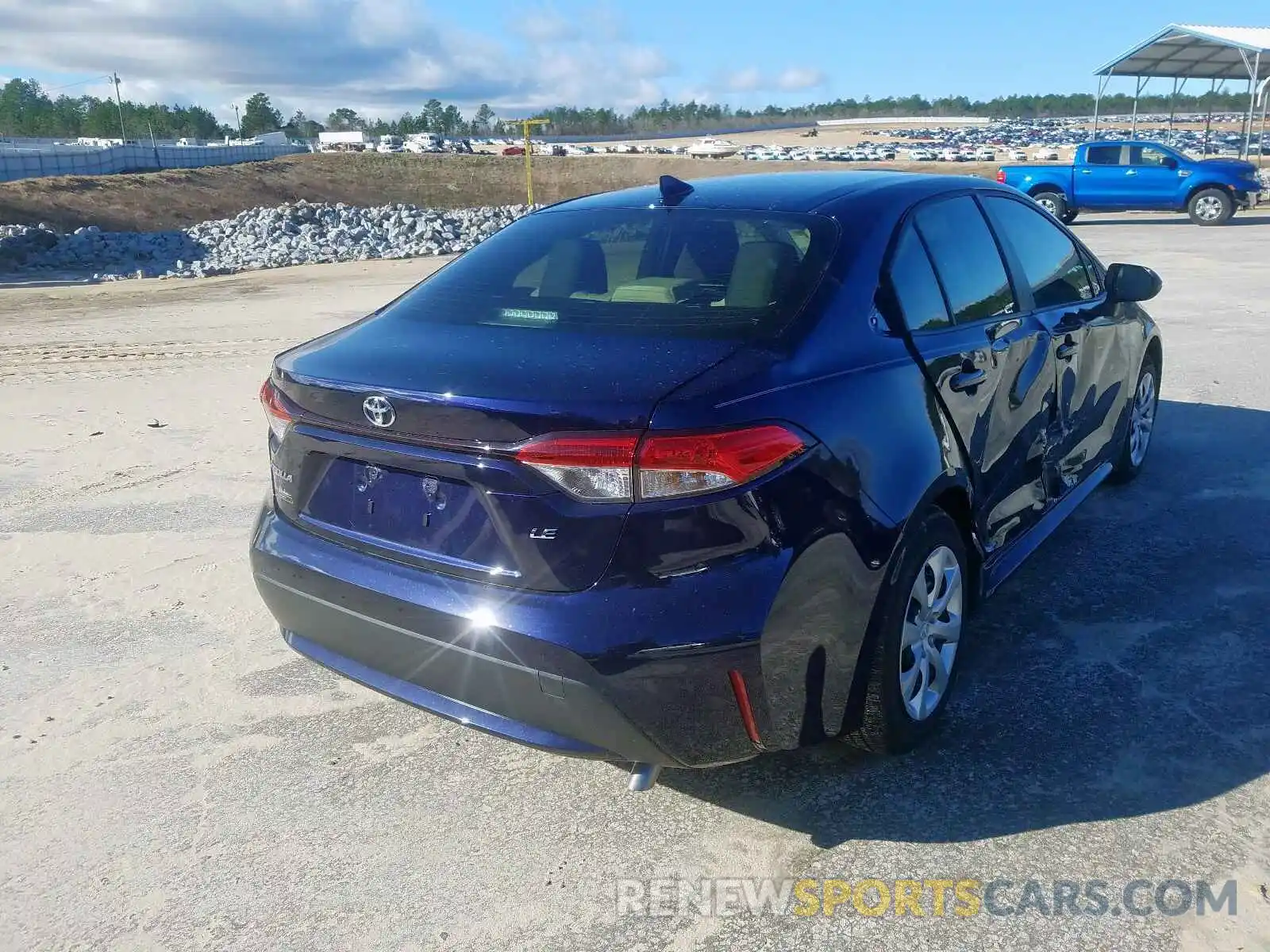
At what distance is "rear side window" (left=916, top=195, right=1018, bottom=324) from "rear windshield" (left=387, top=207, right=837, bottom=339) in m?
0.50

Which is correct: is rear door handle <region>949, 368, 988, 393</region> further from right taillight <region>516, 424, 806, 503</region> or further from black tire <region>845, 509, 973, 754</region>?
right taillight <region>516, 424, 806, 503</region>

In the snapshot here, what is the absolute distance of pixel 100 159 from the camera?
4875 centimetres

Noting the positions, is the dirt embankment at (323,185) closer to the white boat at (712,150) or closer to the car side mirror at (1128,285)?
the car side mirror at (1128,285)

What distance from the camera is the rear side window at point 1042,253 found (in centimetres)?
410

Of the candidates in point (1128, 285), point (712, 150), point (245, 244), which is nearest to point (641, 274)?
point (1128, 285)

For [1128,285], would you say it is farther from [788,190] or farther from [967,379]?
[788,190]

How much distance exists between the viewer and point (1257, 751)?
3.20 m

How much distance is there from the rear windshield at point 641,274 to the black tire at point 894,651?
757 millimetres

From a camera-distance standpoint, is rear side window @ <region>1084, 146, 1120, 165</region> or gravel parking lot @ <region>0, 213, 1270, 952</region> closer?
gravel parking lot @ <region>0, 213, 1270, 952</region>

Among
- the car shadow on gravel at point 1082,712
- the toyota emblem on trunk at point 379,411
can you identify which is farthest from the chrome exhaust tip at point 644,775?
the toyota emblem on trunk at point 379,411

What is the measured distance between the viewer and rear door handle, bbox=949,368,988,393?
3271 millimetres

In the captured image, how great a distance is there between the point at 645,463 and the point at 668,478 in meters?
0.07

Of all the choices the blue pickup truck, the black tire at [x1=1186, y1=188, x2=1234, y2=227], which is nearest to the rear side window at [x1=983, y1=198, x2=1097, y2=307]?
the blue pickup truck

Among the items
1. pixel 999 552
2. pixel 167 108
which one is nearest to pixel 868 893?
pixel 999 552
